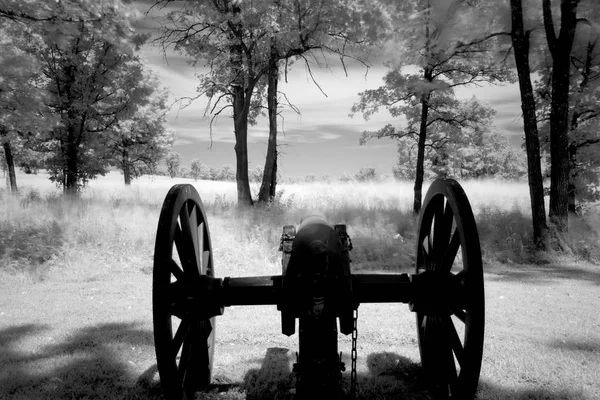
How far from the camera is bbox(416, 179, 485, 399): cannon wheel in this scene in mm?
2234

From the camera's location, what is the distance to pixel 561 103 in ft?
31.0

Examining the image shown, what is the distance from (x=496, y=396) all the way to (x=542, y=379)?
60cm

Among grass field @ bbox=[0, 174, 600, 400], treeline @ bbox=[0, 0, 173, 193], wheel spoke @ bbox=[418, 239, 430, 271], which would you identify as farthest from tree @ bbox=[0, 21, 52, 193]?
wheel spoke @ bbox=[418, 239, 430, 271]

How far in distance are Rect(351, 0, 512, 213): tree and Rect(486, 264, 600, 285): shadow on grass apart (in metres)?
5.01

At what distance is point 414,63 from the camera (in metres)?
13.3

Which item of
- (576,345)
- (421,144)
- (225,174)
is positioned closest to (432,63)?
(421,144)

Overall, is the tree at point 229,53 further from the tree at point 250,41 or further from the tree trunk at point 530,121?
the tree trunk at point 530,121

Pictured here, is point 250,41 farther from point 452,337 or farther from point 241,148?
point 452,337

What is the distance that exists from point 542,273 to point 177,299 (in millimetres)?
7869

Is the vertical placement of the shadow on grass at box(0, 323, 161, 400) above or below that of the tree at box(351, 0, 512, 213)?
below

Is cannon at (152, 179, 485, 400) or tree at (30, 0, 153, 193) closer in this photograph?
cannon at (152, 179, 485, 400)

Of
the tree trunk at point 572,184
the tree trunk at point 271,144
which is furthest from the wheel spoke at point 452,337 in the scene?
the tree trunk at point 572,184

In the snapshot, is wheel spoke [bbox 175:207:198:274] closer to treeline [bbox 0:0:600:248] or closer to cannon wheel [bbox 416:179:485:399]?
cannon wheel [bbox 416:179:485:399]

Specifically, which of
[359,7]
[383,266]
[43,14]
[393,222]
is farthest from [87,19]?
[393,222]
